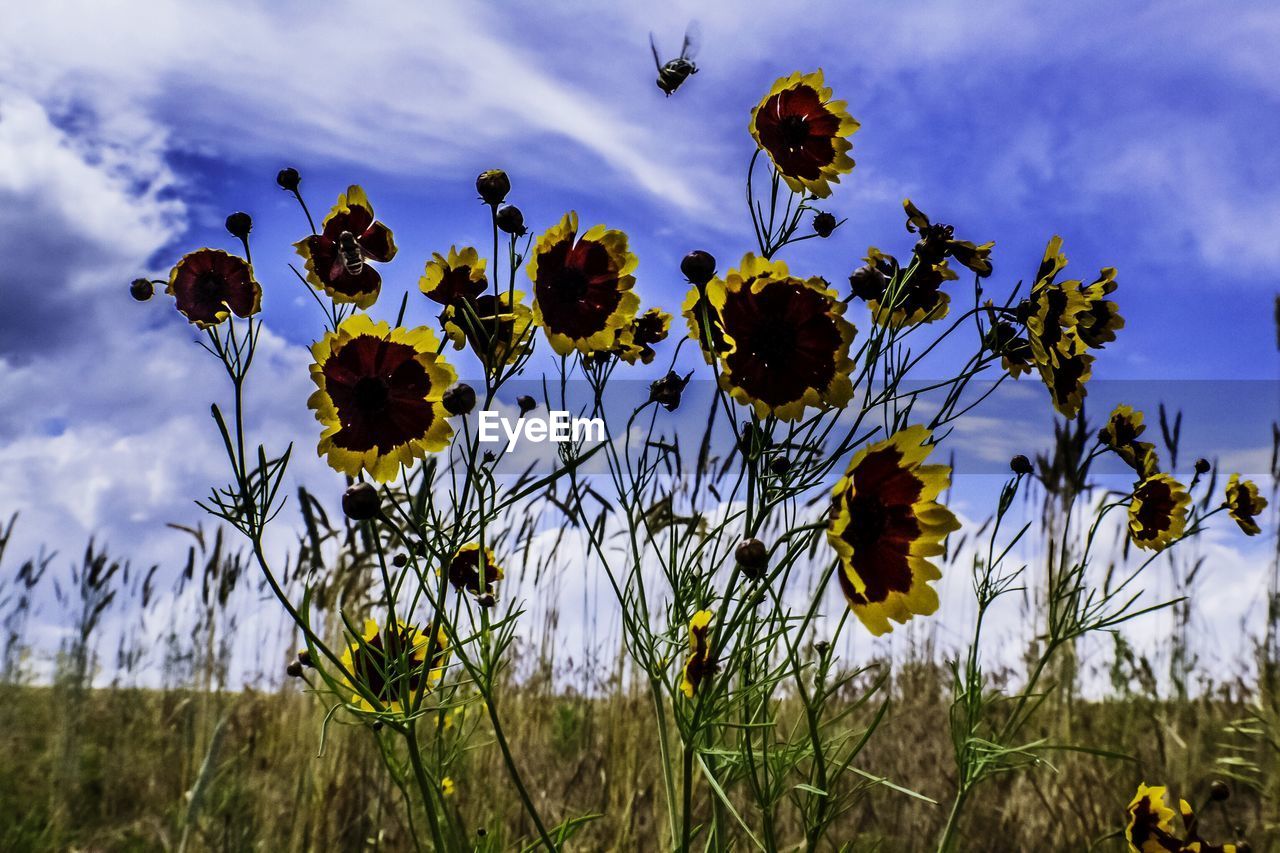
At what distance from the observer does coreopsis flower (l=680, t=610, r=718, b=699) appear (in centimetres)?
151

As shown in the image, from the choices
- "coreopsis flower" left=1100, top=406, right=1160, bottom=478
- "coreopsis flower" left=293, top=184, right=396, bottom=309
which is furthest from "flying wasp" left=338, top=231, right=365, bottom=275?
"coreopsis flower" left=1100, top=406, right=1160, bottom=478

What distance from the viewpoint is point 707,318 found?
51.6 inches

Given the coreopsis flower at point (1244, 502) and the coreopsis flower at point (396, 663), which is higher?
the coreopsis flower at point (1244, 502)

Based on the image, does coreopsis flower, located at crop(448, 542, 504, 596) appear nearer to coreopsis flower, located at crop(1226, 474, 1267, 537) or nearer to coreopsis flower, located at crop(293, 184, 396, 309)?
coreopsis flower, located at crop(293, 184, 396, 309)

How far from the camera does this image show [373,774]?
10.6 feet

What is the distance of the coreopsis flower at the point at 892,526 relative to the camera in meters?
1.07

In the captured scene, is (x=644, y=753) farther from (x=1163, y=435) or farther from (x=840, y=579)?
(x=840, y=579)

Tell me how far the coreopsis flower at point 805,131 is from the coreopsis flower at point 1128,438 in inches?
→ 33.2

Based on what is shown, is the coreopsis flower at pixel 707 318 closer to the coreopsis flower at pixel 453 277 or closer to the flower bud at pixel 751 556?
the flower bud at pixel 751 556

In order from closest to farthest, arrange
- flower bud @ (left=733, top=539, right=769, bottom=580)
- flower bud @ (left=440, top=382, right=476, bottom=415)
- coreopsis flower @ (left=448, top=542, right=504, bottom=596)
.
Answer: flower bud @ (left=733, top=539, right=769, bottom=580) < flower bud @ (left=440, top=382, right=476, bottom=415) < coreopsis flower @ (left=448, top=542, right=504, bottom=596)

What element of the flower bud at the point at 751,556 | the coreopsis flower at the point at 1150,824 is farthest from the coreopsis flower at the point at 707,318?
the coreopsis flower at the point at 1150,824

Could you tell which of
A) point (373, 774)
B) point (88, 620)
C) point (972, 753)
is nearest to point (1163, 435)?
point (972, 753)

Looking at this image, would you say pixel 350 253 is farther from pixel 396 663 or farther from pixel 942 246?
pixel 942 246

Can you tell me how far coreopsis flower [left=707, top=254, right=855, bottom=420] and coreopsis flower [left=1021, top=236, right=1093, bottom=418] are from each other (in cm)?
38
